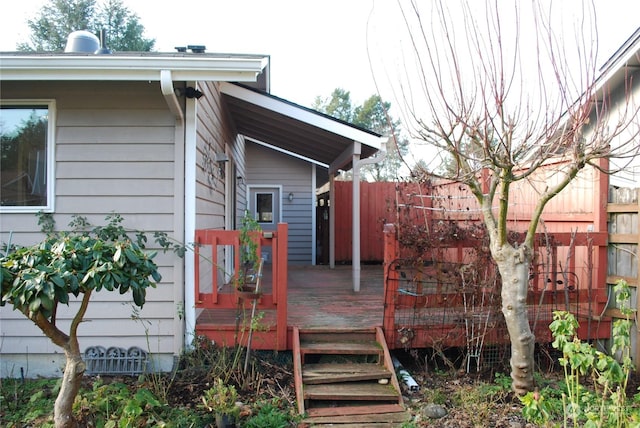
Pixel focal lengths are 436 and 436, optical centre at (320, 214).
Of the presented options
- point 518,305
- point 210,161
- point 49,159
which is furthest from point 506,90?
point 49,159

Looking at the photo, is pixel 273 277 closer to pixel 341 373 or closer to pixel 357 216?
pixel 341 373

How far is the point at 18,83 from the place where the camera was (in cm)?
407

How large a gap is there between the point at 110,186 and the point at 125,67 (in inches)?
44.3

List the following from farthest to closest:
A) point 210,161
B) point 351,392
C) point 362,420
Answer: point 210,161
point 351,392
point 362,420

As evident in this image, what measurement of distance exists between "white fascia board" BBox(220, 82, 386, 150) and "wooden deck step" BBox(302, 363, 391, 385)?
314 centimetres

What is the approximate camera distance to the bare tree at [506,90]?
9.82ft

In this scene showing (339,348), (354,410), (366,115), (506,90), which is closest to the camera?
(506,90)

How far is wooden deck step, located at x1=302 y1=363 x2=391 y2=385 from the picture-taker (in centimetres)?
363

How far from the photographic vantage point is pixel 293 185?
34.2 feet

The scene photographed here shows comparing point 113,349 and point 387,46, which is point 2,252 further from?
point 387,46

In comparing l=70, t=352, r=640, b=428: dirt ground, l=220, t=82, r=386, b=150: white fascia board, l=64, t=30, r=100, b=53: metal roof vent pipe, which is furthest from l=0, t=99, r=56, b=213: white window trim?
l=220, t=82, r=386, b=150: white fascia board

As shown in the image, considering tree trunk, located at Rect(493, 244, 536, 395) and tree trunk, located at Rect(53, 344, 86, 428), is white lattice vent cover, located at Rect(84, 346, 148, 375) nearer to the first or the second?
tree trunk, located at Rect(53, 344, 86, 428)

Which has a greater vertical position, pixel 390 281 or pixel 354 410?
pixel 390 281

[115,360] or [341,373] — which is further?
[115,360]
